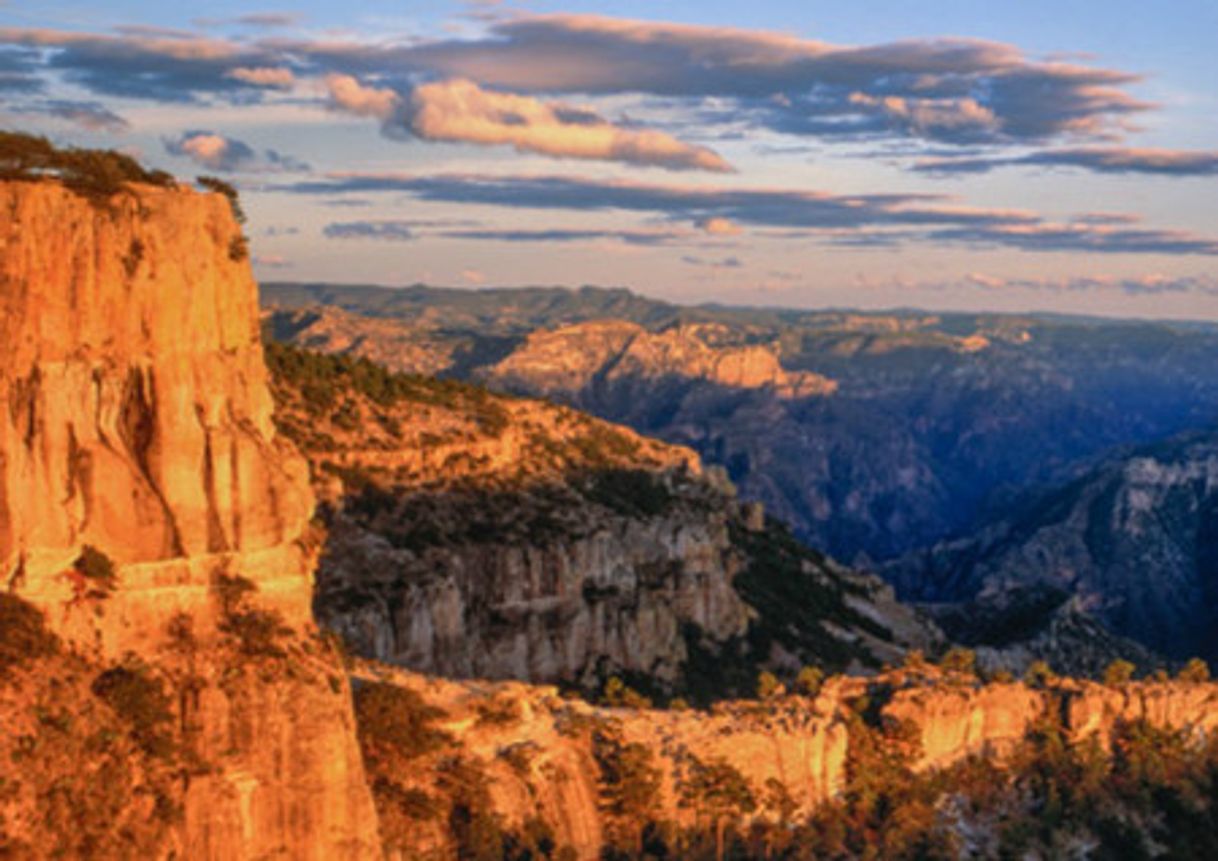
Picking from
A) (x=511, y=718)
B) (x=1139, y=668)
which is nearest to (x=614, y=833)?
(x=511, y=718)

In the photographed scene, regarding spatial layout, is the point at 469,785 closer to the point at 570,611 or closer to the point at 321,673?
the point at 321,673

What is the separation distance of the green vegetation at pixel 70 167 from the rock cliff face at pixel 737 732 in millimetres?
17811

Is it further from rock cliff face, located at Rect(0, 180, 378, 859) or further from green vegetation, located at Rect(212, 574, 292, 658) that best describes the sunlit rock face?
green vegetation, located at Rect(212, 574, 292, 658)

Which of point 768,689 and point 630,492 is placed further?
point 630,492

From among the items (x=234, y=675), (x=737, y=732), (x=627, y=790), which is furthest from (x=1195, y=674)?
(x=234, y=675)

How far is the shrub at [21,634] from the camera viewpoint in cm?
3384

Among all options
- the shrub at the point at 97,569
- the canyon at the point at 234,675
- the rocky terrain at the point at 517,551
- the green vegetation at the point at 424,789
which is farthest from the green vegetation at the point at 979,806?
the rocky terrain at the point at 517,551

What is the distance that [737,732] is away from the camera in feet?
190

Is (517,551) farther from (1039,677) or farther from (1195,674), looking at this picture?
(1195,674)

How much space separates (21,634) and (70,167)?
10.3 meters

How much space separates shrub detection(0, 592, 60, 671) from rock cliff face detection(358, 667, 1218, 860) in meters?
13.4

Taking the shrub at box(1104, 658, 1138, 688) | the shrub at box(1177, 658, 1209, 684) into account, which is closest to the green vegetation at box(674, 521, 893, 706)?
the shrub at box(1104, 658, 1138, 688)

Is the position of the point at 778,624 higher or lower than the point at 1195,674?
lower

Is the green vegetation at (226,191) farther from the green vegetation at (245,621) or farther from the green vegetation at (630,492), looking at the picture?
the green vegetation at (630,492)
